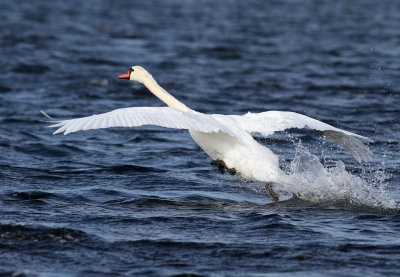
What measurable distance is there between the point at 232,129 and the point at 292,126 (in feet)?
2.50

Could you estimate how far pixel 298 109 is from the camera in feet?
51.7

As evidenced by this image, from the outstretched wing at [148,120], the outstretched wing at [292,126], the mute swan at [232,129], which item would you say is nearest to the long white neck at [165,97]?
the mute swan at [232,129]

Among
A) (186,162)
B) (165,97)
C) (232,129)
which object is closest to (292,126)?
(232,129)

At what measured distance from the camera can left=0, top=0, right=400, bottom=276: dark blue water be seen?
683 centimetres

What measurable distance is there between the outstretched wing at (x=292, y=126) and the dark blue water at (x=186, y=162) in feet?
1.74

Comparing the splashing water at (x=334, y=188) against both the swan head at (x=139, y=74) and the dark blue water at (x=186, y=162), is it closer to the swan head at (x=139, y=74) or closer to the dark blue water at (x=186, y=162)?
the dark blue water at (x=186, y=162)

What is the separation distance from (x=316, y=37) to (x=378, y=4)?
15.7 meters

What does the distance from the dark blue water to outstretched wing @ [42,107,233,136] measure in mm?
990

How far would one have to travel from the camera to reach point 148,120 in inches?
321

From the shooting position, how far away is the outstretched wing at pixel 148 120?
8000mm

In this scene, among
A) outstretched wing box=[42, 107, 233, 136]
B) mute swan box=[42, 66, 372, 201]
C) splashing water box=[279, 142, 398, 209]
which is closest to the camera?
outstretched wing box=[42, 107, 233, 136]

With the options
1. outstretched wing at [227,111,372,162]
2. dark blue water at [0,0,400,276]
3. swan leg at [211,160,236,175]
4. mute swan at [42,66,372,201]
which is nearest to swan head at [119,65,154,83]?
mute swan at [42,66,372,201]

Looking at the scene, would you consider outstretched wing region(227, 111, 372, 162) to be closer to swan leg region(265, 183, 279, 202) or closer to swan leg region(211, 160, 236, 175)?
swan leg region(211, 160, 236, 175)

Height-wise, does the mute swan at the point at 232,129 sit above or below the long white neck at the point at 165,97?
below
